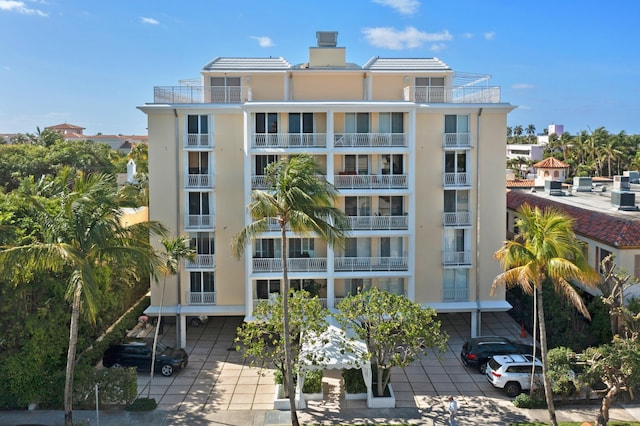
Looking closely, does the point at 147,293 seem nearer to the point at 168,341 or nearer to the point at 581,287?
the point at 168,341

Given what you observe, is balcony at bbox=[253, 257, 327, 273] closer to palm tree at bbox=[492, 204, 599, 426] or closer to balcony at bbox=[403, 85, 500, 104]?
balcony at bbox=[403, 85, 500, 104]

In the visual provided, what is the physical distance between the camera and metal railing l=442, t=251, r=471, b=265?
32062 mm

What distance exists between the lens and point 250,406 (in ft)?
80.1

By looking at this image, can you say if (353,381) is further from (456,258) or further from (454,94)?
(454,94)

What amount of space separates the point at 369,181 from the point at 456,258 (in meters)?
6.66

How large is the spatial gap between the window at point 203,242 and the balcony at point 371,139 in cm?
882

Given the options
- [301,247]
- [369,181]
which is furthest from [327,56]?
[301,247]

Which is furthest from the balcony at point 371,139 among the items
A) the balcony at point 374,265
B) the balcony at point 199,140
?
the balcony at point 199,140

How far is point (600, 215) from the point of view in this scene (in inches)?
1272

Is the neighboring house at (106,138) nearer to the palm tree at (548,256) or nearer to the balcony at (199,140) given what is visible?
the balcony at (199,140)

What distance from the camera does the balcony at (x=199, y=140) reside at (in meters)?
31.4

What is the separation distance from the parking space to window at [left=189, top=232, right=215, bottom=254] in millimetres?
5254

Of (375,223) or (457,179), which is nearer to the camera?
(375,223)

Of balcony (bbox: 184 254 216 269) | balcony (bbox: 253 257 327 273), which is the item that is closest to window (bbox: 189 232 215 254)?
balcony (bbox: 184 254 216 269)
